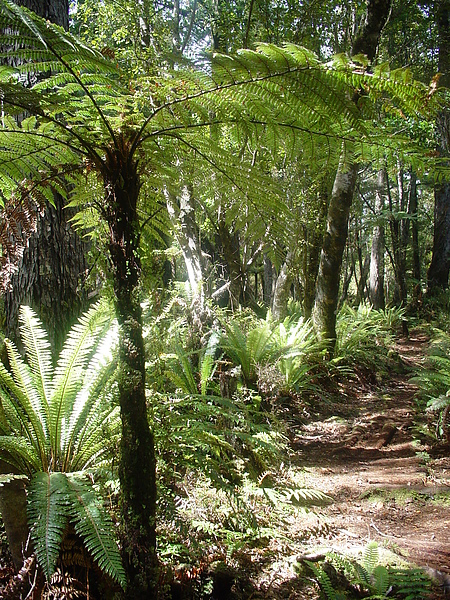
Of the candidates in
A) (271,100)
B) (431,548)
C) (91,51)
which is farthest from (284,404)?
(91,51)

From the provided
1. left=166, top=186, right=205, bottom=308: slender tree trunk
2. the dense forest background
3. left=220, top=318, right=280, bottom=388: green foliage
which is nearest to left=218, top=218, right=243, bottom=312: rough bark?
left=166, top=186, right=205, bottom=308: slender tree trunk

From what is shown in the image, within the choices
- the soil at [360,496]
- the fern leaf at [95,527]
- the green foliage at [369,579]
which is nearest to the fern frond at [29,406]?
the fern leaf at [95,527]

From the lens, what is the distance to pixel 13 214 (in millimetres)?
1859

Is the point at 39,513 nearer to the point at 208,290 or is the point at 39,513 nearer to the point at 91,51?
the point at 91,51

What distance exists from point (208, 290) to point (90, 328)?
133 inches

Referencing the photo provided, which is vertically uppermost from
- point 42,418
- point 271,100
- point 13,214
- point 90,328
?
point 271,100

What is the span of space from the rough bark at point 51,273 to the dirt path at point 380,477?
2.40m

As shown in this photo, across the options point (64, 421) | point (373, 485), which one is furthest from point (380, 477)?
point (64, 421)

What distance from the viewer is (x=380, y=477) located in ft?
11.8

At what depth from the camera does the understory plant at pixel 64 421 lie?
193cm

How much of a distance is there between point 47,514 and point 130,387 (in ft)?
2.16

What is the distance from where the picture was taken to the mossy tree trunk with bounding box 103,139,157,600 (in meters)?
1.68

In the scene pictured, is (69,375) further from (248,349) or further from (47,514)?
(248,349)

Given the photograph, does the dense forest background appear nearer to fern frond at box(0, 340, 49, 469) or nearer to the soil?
fern frond at box(0, 340, 49, 469)
